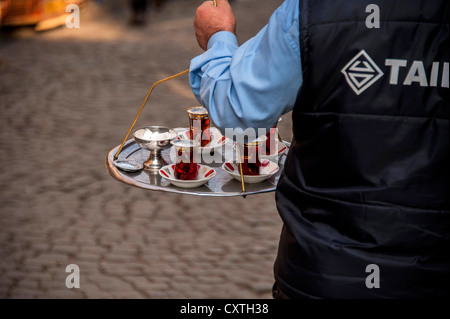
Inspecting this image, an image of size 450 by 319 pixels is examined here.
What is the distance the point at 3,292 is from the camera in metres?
3.43

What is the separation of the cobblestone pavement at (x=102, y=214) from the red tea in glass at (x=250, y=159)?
4.91 feet

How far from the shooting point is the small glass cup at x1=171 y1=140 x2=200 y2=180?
87.9 inches

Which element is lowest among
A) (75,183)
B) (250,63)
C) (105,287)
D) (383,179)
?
(105,287)

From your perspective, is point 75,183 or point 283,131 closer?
point 75,183

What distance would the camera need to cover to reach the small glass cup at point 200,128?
2.61 metres

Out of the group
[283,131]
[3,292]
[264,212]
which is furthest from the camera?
[283,131]

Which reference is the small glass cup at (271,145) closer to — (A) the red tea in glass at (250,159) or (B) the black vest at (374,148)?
(A) the red tea in glass at (250,159)

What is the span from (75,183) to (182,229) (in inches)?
47.5

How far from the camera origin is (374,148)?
4.85ft

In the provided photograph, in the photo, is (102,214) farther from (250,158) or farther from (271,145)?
(250,158)

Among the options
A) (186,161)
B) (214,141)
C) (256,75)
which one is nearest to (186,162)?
(186,161)

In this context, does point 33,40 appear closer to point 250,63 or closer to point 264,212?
point 264,212

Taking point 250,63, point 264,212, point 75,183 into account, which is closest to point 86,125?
point 75,183
